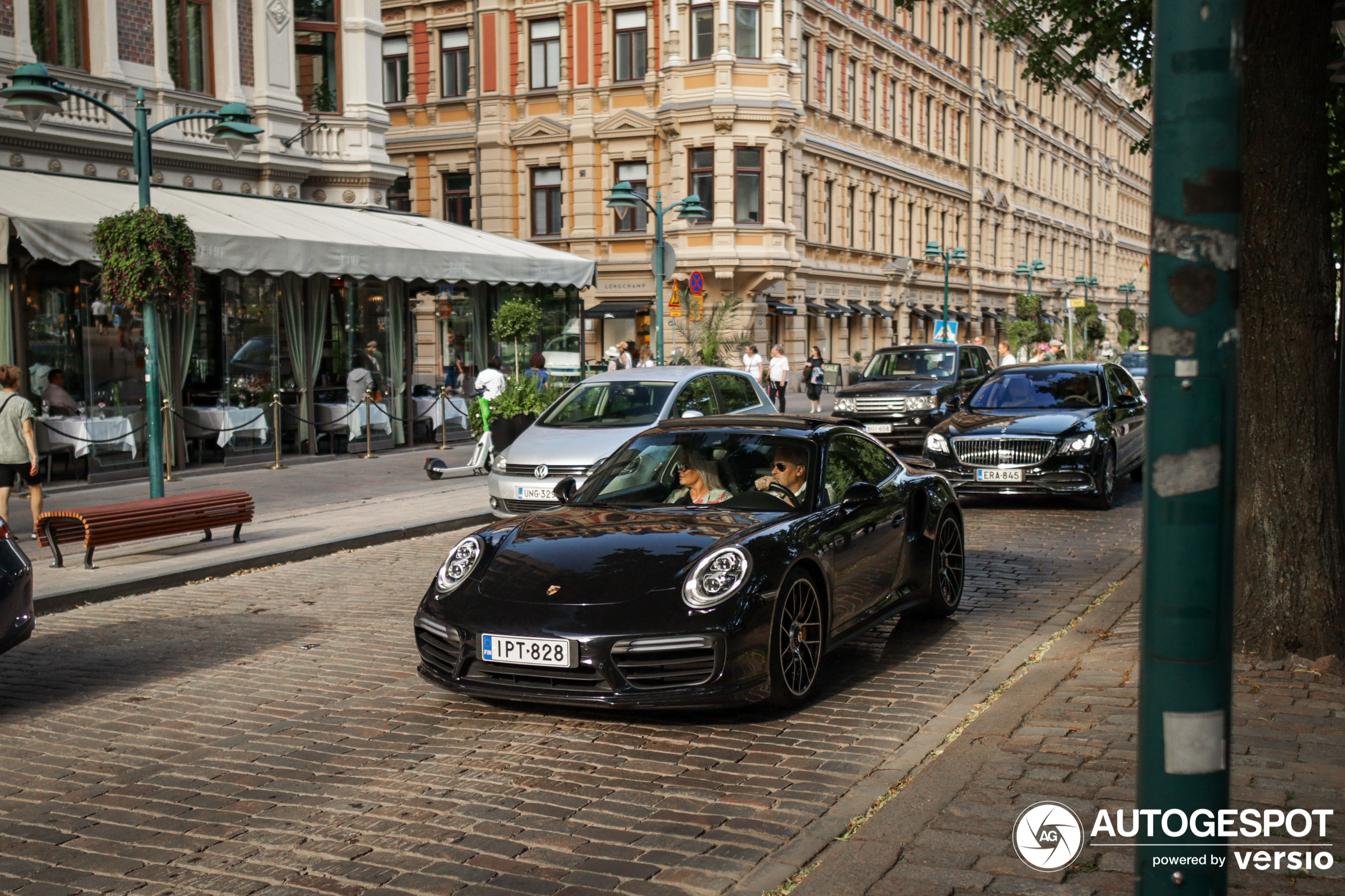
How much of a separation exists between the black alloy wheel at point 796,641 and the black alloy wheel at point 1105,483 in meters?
8.56

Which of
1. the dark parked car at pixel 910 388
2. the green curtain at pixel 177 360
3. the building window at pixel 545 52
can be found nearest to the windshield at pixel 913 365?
the dark parked car at pixel 910 388

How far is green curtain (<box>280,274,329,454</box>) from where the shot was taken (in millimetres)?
22109

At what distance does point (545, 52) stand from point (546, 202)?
4.98 metres

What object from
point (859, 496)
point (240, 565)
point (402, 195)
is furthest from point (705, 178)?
point (859, 496)

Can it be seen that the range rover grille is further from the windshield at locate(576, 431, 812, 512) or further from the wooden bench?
the wooden bench

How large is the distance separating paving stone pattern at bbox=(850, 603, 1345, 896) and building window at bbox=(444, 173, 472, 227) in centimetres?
4137

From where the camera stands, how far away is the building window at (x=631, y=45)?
140 ft

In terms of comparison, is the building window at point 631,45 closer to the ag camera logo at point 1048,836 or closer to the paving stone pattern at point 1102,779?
the paving stone pattern at point 1102,779

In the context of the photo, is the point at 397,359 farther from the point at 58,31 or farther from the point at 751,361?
the point at 751,361

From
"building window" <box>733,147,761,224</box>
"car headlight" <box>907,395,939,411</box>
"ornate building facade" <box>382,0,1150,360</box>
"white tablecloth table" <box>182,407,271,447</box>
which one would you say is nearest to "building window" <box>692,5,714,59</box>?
"ornate building facade" <box>382,0,1150,360</box>

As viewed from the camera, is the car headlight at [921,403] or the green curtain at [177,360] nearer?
the green curtain at [177,360]

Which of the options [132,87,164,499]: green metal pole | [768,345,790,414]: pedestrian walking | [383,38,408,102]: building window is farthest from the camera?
[383,38,408,102]: building window

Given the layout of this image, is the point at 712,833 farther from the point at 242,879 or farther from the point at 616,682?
the point at 242,879

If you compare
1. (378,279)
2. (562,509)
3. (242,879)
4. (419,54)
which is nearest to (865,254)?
(419,54)
